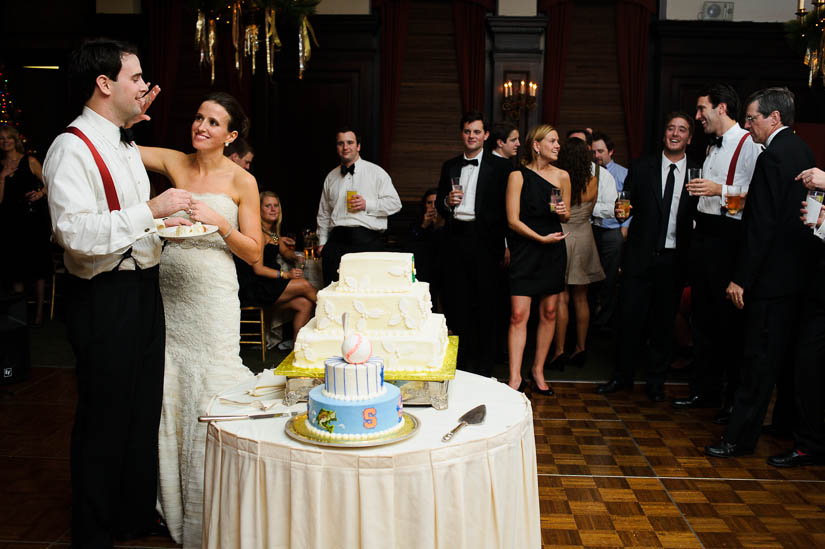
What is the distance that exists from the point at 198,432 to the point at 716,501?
84.1 inches

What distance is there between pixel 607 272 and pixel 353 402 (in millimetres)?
4688

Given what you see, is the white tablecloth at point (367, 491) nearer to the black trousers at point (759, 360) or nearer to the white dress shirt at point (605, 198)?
the black trousers at point (759, 360)

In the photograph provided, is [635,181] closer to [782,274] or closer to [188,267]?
[782,274]

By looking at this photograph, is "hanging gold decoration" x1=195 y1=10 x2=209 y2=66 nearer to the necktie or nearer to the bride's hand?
the necktie

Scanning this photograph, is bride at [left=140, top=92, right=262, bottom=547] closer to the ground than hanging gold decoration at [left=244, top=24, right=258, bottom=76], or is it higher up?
closer to the ground

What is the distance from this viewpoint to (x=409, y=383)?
1.96 m

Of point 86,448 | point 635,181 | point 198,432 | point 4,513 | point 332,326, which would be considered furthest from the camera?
point 635,181

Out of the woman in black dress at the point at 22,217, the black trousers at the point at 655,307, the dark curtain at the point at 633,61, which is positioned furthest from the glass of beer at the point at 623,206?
the woman in black dress at the point at 22,217

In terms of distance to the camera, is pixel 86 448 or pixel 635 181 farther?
pixel 635 181

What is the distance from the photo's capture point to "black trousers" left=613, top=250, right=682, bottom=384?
4.36m

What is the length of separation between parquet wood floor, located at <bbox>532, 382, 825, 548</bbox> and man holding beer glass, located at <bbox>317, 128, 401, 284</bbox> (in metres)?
2.08

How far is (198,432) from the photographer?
2557 millimetres

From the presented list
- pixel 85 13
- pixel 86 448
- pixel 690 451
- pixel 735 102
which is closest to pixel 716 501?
pixel 690 451

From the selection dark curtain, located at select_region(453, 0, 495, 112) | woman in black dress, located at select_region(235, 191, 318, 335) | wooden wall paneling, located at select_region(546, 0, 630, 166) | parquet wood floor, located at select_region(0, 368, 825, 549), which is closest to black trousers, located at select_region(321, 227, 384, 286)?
woman in black dress, located at select_region(235, 191, 318, 335)
